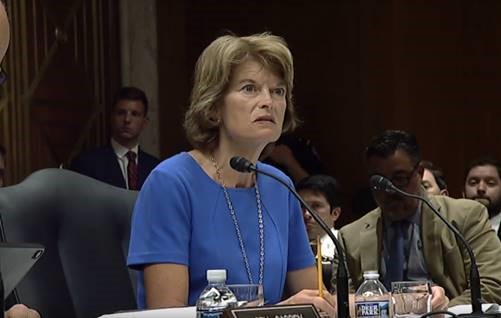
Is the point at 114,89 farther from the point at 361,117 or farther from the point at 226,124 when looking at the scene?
the point at 226,124

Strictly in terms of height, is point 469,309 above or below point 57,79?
below

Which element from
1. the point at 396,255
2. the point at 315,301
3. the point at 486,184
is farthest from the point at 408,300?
the point at 486,184

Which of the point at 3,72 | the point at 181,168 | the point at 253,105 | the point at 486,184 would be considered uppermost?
the point at 3,72

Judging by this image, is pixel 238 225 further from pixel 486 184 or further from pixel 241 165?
pixel 486 184

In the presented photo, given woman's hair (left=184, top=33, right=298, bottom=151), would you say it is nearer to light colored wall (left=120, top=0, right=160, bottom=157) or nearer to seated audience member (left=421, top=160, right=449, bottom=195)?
seated audience member (left=421, top=160, right=449, bottom=195)

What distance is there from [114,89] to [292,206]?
3910 mm

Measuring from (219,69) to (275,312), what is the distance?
0.94 m

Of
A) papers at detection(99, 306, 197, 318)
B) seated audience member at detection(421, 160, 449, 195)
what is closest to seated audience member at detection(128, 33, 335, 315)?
papers at detection(99, 306, 197, 318)

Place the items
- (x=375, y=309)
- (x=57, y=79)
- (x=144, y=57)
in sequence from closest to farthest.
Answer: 1. (x=375, y=309)
2. (x=57, y=79)
3. (x=144, y=57)

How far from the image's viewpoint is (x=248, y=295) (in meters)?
2.53

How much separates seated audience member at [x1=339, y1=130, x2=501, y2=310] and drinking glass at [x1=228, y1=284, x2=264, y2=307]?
1512 millimetres

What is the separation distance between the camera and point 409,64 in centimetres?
788

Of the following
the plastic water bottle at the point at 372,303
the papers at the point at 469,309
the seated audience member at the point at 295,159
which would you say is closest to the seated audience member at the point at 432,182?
the seated audience member at the point at 295,159

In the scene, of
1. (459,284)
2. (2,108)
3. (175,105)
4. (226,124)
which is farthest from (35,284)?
(175,105)
